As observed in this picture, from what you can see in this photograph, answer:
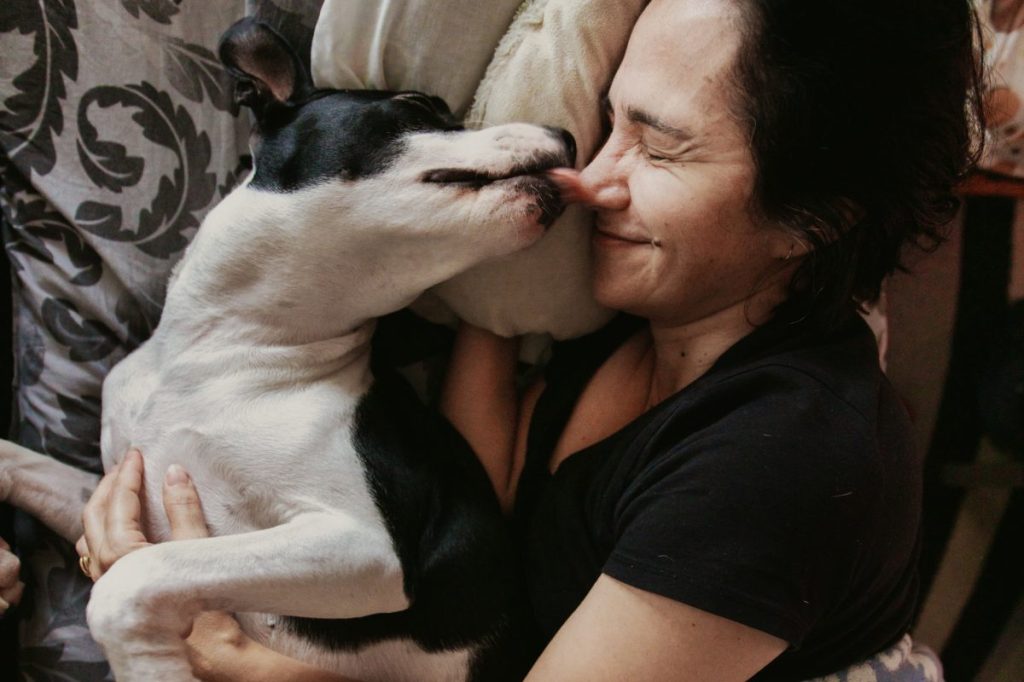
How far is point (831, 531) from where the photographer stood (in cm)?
85

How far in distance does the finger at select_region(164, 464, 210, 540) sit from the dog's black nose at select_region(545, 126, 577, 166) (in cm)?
64

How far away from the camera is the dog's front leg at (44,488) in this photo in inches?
47.5

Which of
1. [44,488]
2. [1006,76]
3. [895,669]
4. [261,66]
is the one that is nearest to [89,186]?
[261,66]

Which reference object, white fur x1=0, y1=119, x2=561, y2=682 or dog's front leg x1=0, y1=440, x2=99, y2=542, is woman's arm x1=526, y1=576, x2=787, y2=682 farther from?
dog's front leg x1=0, y1=440, x2=99, y2=542

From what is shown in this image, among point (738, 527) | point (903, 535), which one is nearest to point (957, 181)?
point (903, 535)

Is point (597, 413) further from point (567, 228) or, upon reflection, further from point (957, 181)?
point (957, 181)

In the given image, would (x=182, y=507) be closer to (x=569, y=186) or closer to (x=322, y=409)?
(x=322, y=409)

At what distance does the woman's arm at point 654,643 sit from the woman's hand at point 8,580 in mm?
807

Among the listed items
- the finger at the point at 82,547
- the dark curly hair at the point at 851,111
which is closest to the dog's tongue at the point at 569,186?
the dark curly hair at the point at 851,111

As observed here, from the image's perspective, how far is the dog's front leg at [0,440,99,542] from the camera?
3.96 ft

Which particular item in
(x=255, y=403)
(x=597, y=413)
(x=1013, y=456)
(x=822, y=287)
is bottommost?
(x=1013, y=456)

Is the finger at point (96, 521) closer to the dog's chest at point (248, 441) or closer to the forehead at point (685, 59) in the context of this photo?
the dog's chest at point (248, 441)

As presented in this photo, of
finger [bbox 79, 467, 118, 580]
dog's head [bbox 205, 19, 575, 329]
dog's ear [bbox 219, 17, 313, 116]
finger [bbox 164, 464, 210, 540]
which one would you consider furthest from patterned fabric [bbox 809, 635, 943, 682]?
dog's ear [bbox 219, 17, 313, 116]

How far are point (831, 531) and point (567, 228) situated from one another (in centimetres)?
51
